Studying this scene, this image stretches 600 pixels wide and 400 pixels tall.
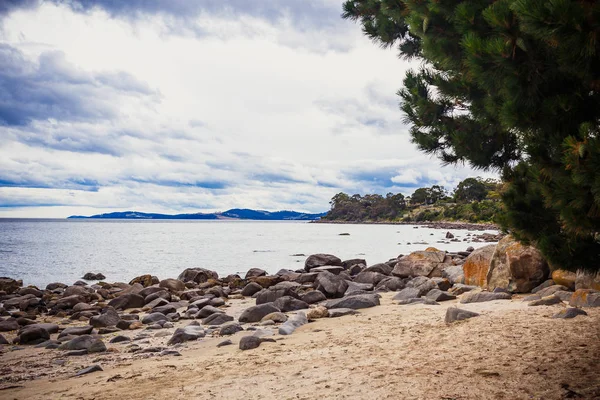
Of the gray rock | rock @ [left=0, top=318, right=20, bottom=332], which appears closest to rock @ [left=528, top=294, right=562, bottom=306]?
the gray rock

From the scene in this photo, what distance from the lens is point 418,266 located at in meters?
18.2

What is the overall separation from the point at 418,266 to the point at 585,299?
33.7ft

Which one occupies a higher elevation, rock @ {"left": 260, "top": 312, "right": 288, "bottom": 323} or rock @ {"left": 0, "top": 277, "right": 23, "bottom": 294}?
rock @ {"left": 260, "top": 312, "right": 288, "bottom": 323}

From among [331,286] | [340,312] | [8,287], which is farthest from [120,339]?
[8,287]

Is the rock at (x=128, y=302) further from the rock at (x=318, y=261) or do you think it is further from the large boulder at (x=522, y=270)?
the large boulder at (x=522, y=270)

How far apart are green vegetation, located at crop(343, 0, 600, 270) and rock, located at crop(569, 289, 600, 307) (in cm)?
346

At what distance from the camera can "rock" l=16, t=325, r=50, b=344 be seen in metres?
10.5

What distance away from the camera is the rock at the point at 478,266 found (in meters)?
13.8

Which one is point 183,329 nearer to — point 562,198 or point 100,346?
point 100,346

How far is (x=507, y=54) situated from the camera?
163 inches

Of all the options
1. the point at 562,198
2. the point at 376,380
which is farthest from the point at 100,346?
the point at 562,198

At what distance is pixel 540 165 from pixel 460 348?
305 cm

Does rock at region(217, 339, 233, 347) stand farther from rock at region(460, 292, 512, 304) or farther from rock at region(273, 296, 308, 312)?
rock at region(460, 292, 512, 304)

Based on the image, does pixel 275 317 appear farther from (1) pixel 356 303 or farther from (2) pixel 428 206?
(2) pixel 428 206
